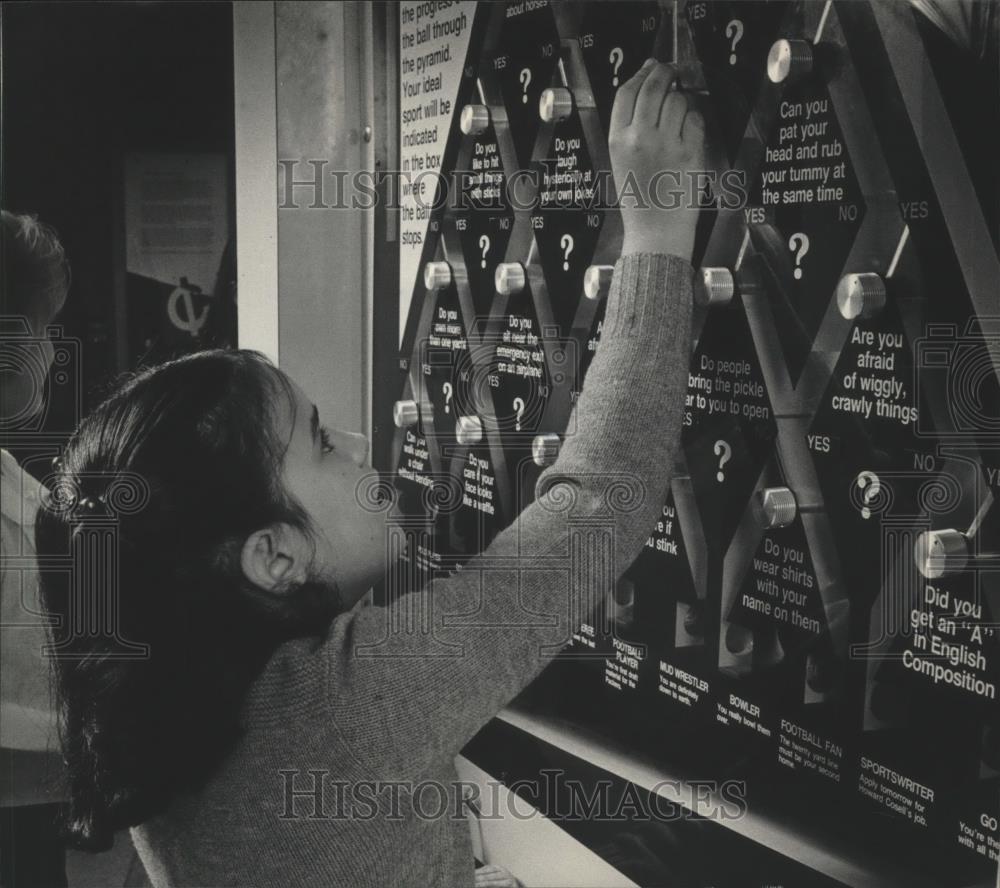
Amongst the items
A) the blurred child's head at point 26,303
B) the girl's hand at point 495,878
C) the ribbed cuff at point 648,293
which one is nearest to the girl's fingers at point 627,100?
the ribbed cuff at point 648,293

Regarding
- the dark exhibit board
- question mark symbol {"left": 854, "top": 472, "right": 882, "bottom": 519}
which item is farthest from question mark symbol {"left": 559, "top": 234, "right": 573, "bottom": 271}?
question mark symbol {"left": 854, "top": 472, "right": 882, "bottom": 519}

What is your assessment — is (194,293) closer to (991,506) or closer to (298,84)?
(298,84)

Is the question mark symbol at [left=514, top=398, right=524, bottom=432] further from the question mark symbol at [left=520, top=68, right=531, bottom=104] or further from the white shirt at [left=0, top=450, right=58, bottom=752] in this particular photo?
the white shirt at [left=0, top=450, right=58, bottom=752]

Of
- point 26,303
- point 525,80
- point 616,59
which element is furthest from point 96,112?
point 616,59

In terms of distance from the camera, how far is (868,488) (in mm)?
820

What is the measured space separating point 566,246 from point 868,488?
1.23ft

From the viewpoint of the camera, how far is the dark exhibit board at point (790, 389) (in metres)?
0.76

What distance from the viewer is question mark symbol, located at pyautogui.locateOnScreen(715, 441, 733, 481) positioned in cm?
94

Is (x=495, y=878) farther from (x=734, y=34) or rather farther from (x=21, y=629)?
(x=734, y=34)

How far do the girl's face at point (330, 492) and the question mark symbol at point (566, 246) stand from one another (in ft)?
0.82

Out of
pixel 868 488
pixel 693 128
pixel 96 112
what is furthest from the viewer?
pixel 96 112

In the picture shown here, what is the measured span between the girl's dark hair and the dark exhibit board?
31 cm

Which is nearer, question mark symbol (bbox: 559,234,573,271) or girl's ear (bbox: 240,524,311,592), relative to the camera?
girl's ear (bbox: 240,524,311,592)

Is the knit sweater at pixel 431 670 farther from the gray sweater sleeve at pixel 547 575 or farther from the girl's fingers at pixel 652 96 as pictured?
the girl's fingers at pixel 652 96
